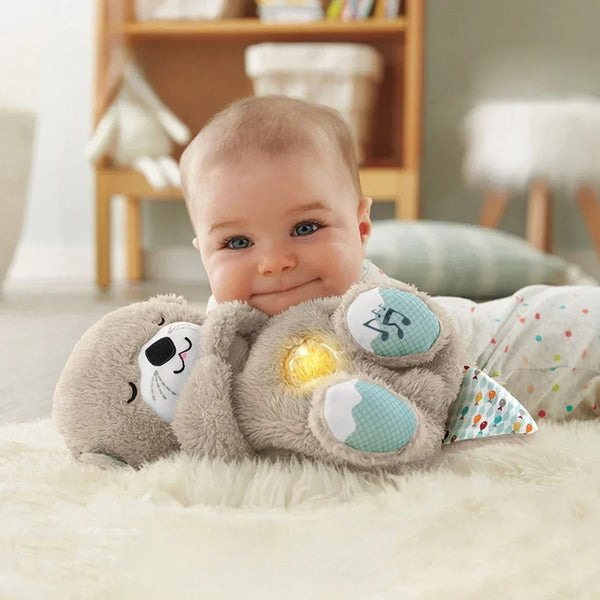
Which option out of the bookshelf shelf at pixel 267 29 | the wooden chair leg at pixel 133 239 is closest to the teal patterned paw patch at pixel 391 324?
the bookshelf shelf at pixel 267 29

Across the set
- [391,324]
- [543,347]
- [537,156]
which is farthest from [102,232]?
[391,324]

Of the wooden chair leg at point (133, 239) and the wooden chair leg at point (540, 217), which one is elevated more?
the wooden chair leg at point (540, 217)

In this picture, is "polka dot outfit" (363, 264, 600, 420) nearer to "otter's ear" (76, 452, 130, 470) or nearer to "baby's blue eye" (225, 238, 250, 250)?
"baby's blue eye" (225, 238, 250, 250)

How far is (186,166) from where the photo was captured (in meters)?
0.83

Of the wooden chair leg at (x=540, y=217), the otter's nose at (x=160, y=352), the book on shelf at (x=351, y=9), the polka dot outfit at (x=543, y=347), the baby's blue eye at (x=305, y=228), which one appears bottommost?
the wooden chair leg at (x=540, y=217)

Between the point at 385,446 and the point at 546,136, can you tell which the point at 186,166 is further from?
the point at 546,136

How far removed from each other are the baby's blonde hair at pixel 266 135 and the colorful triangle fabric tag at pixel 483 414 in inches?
9.6

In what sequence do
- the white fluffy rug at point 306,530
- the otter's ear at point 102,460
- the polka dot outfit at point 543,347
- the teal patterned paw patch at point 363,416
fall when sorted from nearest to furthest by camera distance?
the white fluffy rug at point 306,530 → the teal patterned paw patch at point 363,416 → the otter's ear at point 102,460 → the polka dot outfit at point 543,347

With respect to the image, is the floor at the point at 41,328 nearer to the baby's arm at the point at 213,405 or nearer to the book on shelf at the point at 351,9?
the baby's arm at the point at 213,405

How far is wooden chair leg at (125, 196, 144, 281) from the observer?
278 centimetres

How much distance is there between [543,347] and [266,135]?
0.40m

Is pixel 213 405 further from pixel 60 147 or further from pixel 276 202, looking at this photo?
pixel 60 147

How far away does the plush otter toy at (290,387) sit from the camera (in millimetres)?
589

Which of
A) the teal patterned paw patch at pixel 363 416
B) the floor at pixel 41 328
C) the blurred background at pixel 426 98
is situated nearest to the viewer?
the teal patterned paw patch at pixel 363 416
